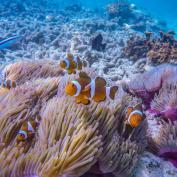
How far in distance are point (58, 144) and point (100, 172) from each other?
0.72 metres

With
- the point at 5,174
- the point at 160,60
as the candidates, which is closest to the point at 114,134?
the point at 5,174

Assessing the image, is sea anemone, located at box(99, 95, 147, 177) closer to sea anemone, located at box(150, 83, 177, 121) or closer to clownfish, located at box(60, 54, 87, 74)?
sea anemone, located at box(150, 83, 177, 121)

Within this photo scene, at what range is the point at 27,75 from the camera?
15.3 ft

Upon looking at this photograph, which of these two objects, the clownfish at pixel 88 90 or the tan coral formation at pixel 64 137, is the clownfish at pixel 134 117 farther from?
the clownfish at pixel 88 90

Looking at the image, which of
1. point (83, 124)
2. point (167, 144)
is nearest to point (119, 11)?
point (167, 144)

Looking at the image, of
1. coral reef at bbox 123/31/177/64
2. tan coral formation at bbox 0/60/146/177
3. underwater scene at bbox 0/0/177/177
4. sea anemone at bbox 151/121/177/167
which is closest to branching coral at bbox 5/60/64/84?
underwater scene at bbox 0/0/177/177

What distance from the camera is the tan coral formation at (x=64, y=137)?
2242mm

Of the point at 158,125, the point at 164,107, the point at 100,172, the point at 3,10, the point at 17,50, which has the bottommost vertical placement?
the point at 100,172

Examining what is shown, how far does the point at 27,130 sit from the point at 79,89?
0.70 metres

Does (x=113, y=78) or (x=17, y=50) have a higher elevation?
(x=17, y=50)

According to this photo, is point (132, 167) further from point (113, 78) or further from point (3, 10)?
point (3, 10)

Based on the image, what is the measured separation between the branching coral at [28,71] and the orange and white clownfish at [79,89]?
218 cm

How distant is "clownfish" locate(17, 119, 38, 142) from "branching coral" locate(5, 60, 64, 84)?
194 cm

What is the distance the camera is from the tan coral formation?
2242 millimetres
